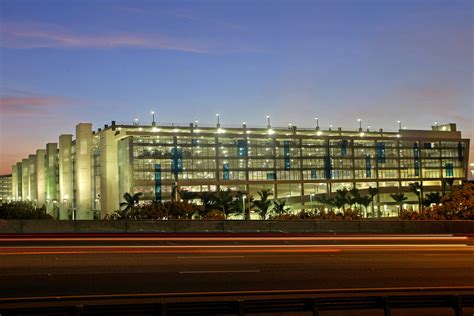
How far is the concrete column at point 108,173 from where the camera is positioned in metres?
111

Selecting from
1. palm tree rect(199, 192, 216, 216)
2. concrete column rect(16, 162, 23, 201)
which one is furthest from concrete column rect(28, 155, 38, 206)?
palm tree rect(199, 192, 216, 216)

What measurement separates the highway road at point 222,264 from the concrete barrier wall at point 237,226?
4.38 m

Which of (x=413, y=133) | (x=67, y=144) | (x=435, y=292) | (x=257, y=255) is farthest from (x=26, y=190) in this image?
(x=435, y=292)

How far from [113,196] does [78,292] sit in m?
99.3

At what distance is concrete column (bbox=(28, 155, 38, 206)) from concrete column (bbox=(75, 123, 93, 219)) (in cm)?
4825

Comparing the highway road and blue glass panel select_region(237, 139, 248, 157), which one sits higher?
blue glass panel select_region(237, 139, 248, 157)

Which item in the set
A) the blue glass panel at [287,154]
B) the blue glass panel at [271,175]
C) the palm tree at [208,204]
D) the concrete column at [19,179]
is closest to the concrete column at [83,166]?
the blue glass panel at [271,175]

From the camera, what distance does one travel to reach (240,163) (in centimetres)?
11631

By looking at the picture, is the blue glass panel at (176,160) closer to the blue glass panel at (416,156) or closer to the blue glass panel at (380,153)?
the blue glass panel at (380,153)

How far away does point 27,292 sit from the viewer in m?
14.5

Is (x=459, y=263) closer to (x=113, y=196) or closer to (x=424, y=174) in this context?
(x=113, y=196)

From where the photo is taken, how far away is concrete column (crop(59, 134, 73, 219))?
416 ft

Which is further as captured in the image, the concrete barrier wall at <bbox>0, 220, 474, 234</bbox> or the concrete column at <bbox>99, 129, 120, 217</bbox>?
the concrete column at <bbox>99, 129, 120, 217</bbox>

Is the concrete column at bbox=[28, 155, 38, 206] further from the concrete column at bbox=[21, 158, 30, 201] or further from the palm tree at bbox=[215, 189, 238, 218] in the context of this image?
the palm tree at bbox=[215, 189, 238, 218]
